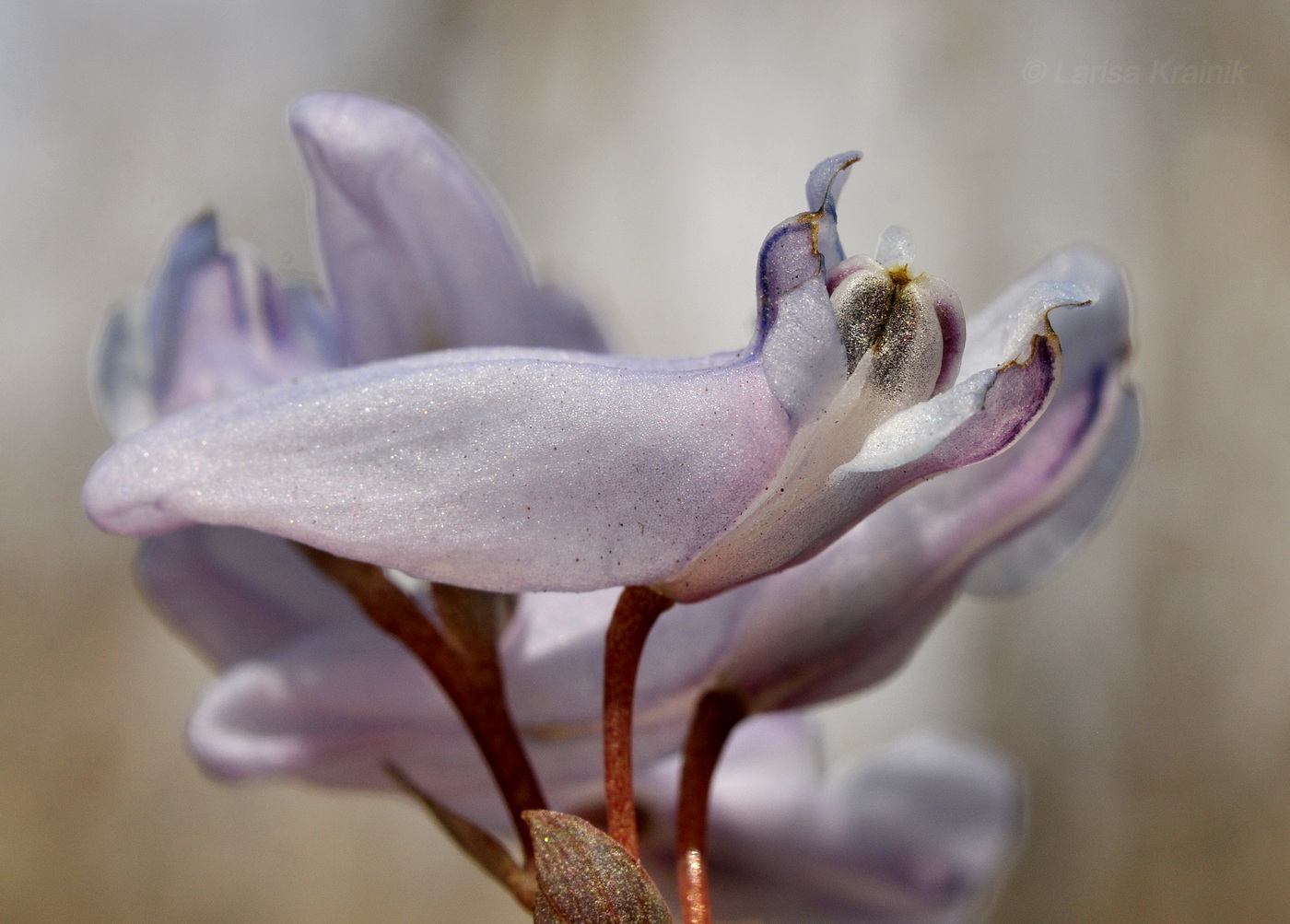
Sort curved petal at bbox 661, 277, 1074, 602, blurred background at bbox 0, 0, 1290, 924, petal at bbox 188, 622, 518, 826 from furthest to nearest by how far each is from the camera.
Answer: blurred background at bbox 0, 0, 1290, 924 → petal at bbox 188, 622, 518, 826 → curved petal at bbox 661, 277, 1074, 602

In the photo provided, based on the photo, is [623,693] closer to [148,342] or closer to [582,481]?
[582,481]

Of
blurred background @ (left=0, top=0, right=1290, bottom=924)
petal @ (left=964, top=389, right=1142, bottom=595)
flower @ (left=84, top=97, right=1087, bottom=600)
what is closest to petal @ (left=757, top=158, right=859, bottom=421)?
flower @ (left=84, top=97, right=1087, bottom=600)

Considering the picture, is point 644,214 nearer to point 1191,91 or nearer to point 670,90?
point 670,90

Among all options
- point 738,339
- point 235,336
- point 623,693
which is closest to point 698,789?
point 623,693

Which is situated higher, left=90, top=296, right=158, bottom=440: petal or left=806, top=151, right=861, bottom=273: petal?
left=806, top=151, right=861, bottom=273: petal

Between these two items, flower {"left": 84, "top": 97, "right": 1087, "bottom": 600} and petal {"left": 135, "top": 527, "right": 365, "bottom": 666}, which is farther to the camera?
petal {"left": 135, "top": 527, "right": 365, "bottom": 666}

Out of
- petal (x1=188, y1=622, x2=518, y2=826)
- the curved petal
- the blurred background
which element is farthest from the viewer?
the blurred background

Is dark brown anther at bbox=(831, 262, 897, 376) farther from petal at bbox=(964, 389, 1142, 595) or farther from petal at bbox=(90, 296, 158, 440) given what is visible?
petal at bbox=(90, 296, 158, 440)

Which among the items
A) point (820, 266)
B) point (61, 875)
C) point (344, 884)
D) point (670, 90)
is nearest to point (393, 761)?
point (820, 266)
